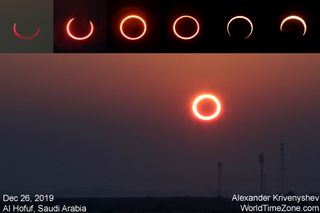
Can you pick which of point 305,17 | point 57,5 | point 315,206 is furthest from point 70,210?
point 305,17

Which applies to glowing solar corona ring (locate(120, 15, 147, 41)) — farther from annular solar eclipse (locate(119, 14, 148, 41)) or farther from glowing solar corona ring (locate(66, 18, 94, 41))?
glowing solar corona ring (locate(66, 18, 94, 41))

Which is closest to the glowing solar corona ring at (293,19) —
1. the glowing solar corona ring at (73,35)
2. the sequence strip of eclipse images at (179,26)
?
the sequence strip of eclipse images at (179,26)

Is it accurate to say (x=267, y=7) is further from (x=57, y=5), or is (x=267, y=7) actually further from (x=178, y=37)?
(x=57, y=5)

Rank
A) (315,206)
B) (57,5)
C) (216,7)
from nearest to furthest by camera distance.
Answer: (216,7) < (57,5) < (315,206)

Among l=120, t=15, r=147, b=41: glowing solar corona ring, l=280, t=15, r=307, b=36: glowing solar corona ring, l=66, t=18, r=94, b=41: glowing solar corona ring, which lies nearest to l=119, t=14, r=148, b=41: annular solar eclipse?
l=120, t=15, r=147, b=41: glowing solar corona ring

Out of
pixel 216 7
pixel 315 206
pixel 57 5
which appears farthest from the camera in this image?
pixel 315 206

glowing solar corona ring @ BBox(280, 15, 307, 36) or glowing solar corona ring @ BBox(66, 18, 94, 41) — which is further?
glowing solar corona ring @ BBox(66, 18, 94, 41)

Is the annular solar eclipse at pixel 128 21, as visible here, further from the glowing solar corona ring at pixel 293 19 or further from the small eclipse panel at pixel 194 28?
the glowing solar corona ring at pixel 293 19

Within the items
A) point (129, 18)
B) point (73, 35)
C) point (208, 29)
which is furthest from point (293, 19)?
point (73, 35)
